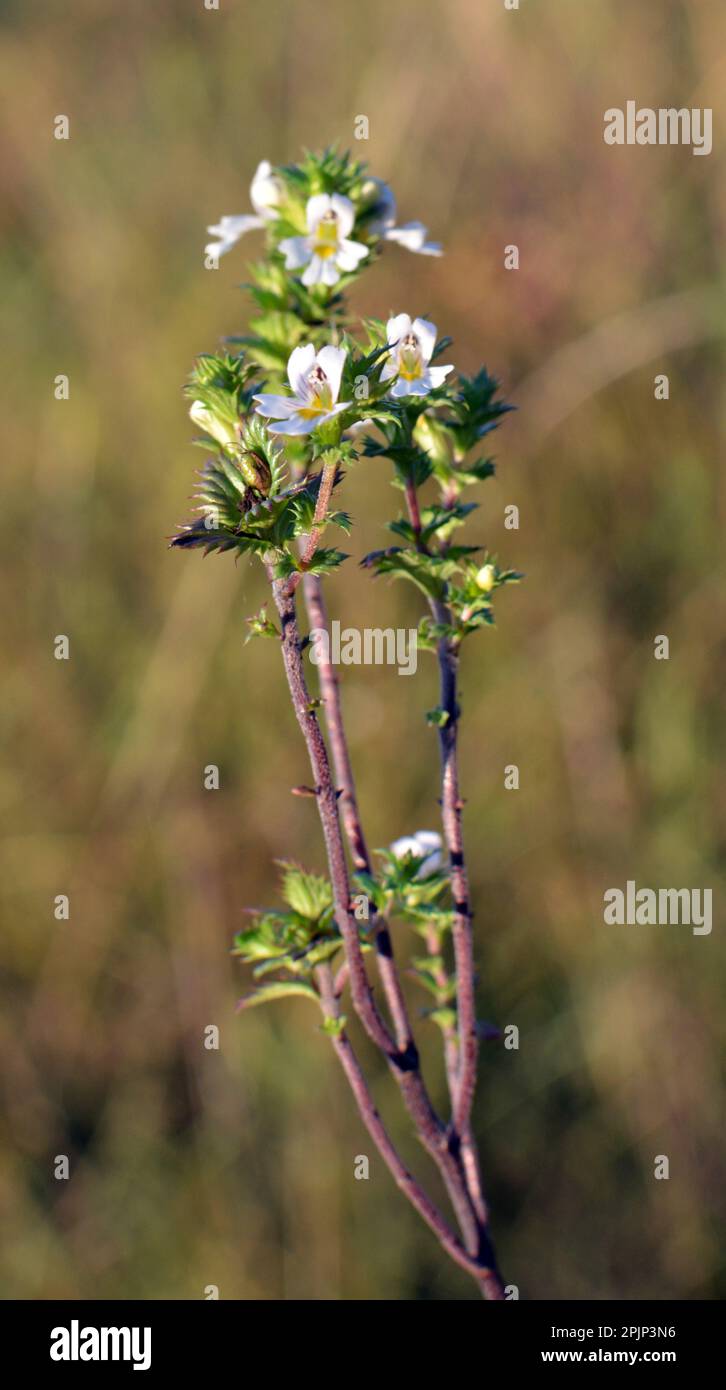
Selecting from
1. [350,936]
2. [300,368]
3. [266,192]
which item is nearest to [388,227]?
[266,192]

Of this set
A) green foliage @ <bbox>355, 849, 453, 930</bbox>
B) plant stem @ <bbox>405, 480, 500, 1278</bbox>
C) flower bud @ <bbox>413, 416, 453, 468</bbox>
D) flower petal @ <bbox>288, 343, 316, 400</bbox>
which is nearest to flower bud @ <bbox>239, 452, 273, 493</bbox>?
flower petal @ <bbox>288, 343, 316, 400</bbox>

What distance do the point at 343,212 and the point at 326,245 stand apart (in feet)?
0.22

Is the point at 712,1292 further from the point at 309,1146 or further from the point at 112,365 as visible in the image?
the point at 112,365

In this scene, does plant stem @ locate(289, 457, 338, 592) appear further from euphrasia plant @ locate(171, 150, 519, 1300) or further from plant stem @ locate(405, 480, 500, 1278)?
plant stem @ locate(405, 480, 500, 1278)

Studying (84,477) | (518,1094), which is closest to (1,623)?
(84,477)

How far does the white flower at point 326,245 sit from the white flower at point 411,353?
1.08 ft

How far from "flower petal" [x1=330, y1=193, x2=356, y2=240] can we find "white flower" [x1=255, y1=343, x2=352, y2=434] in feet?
1.79

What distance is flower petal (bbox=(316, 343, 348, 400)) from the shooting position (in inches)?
59.7

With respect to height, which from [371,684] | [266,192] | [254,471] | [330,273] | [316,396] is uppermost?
[266,192]

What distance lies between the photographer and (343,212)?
6.64ft

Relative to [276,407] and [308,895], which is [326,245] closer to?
[276,407]

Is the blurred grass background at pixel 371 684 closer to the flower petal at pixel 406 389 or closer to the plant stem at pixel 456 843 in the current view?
the plant stem at pixel 456 843

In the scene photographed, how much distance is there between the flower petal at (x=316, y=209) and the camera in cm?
202
